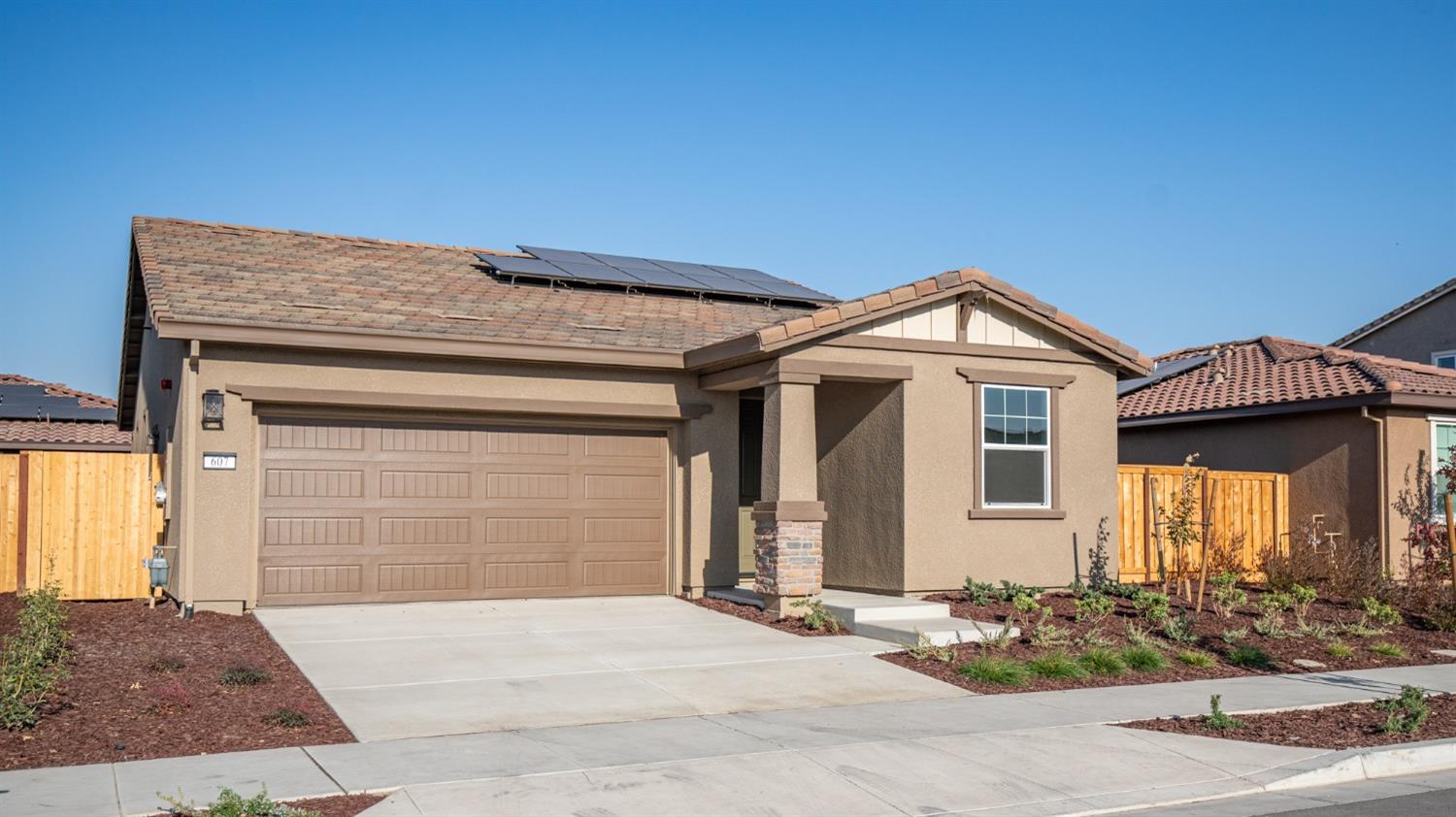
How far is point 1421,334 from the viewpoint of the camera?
30.1m

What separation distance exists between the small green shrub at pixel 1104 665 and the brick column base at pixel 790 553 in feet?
10.8

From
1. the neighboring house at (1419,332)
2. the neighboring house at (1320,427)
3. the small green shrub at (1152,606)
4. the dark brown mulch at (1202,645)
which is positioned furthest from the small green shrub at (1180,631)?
the neighboring house at (1419,332)

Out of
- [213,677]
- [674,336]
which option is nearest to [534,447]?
[674,336]

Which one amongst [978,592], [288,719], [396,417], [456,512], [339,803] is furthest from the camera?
[456,512]

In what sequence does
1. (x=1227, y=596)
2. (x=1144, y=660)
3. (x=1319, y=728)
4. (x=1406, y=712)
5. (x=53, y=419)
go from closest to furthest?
(x=1319, y=728)
(x=1406, y=712)
(x=1144, y=660)
(x=1227, y=596)
(x=53, y=419)

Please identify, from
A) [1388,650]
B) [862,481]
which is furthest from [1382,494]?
[862,481]

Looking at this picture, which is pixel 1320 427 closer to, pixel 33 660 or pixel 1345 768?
pixel 1345 768

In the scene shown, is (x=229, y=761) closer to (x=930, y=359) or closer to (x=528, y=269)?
(x=930, y=359)

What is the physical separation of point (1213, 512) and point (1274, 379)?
3.56 metres

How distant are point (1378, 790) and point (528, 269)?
42.7 feet

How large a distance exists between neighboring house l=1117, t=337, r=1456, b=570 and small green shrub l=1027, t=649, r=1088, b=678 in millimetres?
8365

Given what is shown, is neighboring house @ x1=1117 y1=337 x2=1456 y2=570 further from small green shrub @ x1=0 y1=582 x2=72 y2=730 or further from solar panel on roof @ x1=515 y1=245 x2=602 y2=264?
small green shrub @ x1=0 y1=582 x2=72 y2=730

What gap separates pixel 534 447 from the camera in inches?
616

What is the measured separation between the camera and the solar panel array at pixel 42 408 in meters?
33.3
